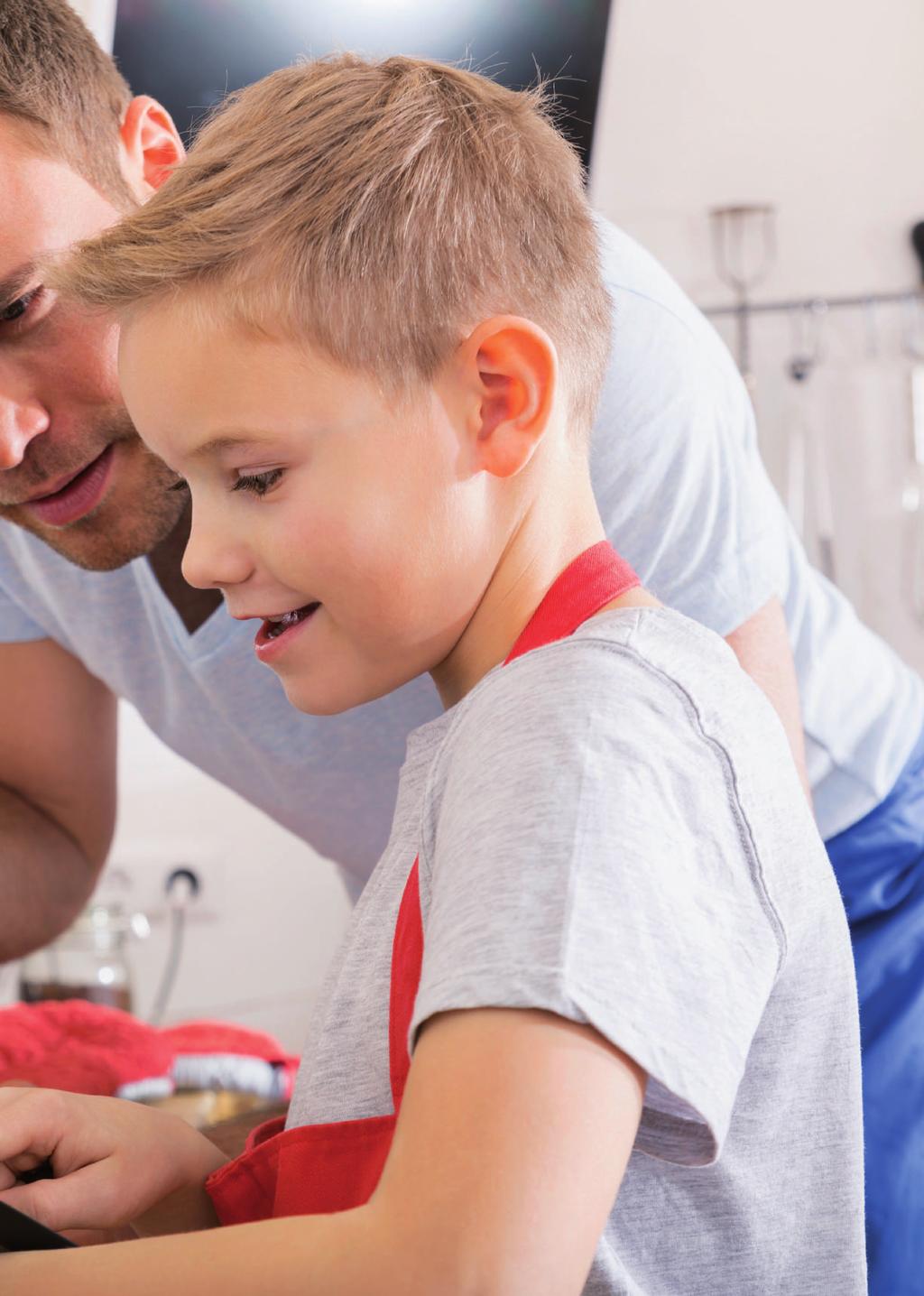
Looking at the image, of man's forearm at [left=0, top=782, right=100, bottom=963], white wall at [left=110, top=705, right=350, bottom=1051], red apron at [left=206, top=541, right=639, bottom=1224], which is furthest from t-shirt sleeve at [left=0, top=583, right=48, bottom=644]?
white wall at [left=110, top=705, right=350, bottom=1051]

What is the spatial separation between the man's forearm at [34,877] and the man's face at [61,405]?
0.85 feet

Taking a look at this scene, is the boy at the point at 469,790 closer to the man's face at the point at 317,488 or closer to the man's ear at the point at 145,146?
the man's face at the point at 317,488

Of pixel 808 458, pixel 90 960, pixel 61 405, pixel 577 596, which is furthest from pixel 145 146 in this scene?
pixel 808 458

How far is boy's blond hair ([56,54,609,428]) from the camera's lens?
1.76ft

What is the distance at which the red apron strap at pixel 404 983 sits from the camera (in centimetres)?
48

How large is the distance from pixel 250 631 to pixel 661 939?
0.56 m

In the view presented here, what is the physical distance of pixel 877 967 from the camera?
2.78ft

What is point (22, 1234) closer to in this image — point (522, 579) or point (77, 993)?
point (522, 579)

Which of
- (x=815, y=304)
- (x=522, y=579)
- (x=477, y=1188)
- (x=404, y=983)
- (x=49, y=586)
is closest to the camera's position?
(x=477, y=1188)

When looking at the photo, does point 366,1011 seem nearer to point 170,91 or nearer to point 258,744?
point 258,744

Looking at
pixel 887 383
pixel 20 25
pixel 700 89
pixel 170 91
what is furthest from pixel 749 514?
pixel 700 89

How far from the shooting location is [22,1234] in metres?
0.43

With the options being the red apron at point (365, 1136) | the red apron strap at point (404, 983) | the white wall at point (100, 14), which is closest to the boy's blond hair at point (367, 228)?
the red apron at point (365, 1136)

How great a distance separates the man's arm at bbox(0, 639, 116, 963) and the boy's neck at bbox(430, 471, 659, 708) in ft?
1.88
